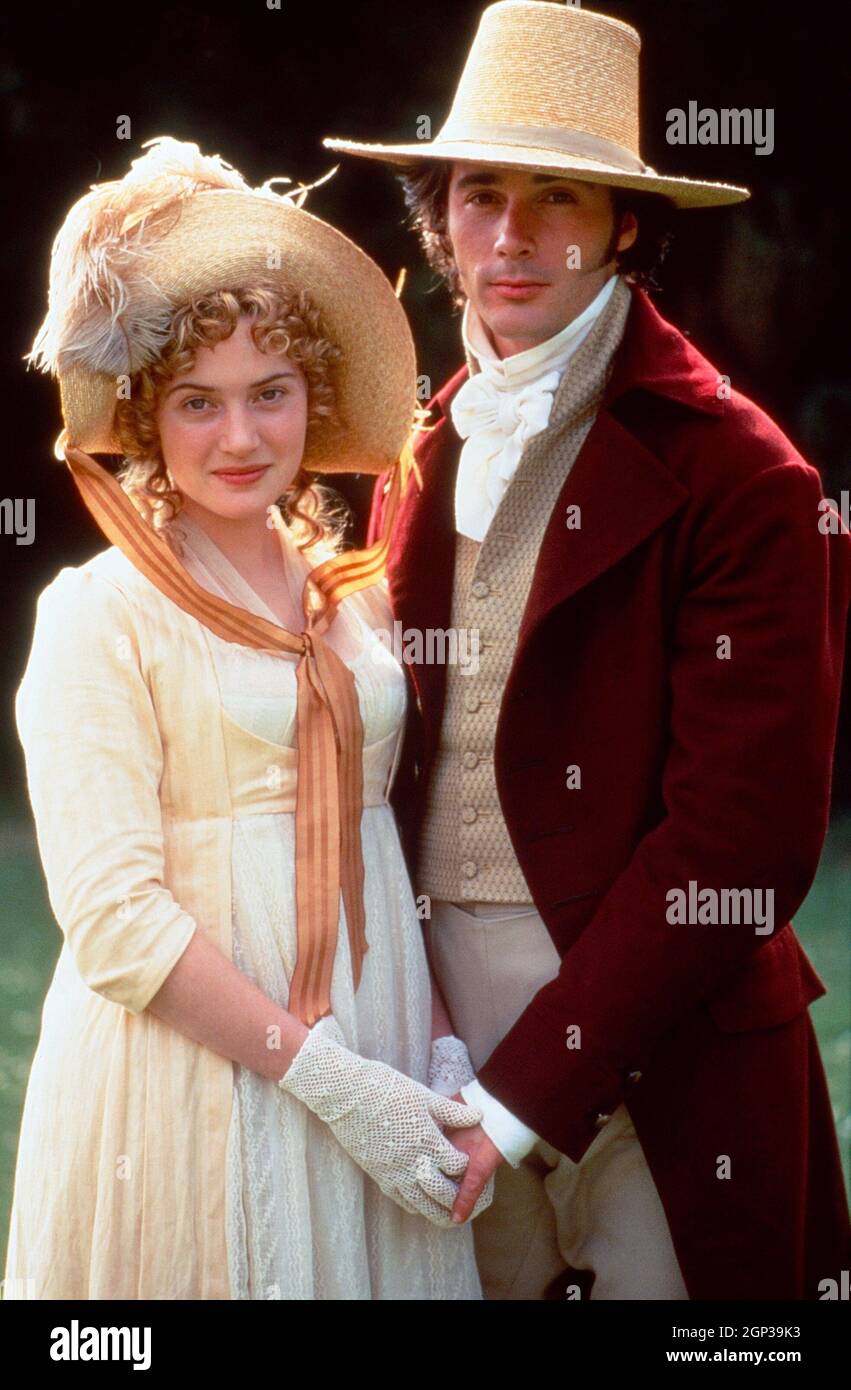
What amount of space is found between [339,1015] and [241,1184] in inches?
9.6

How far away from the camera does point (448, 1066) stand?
2.46m

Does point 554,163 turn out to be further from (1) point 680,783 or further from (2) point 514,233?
(1) point 680,783

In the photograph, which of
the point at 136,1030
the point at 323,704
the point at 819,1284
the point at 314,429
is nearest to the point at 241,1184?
the point at 136,1030

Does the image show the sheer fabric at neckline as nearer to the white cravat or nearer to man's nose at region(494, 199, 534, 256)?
the white cravat

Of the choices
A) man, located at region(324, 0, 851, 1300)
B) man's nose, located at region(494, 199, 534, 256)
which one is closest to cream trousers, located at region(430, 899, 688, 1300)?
man, located at region(324, 0, 851, 1300)

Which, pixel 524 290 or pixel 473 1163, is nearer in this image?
pixel 473 1163

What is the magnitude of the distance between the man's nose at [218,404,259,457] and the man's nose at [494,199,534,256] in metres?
0.42

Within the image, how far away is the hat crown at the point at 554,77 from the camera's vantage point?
248cm

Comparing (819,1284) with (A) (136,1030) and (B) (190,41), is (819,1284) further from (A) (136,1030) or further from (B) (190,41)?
(B) (190,41)

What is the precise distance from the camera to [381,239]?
15.3ft

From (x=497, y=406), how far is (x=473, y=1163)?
40.0 inches

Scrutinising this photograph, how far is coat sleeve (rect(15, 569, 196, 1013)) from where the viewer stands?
86.3 inches

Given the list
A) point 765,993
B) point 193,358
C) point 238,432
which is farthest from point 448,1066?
point 193,358

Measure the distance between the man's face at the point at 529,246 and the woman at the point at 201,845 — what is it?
0.22m
